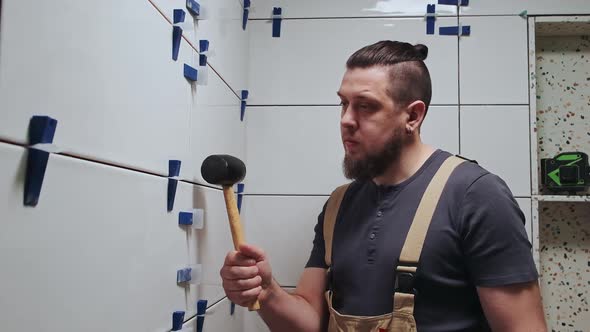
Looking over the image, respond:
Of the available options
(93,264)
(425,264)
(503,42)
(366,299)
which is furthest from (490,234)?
(503,42)

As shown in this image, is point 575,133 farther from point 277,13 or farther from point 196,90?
Answer: point 196,90

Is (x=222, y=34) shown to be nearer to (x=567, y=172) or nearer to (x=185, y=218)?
(x=185, y=218)

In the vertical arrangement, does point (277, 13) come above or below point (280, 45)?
above

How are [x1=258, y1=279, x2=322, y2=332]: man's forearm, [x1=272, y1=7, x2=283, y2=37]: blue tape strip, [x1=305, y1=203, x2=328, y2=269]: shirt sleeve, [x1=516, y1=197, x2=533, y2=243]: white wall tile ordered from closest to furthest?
[x1=258, y1=279, x2=322, y2=332]: man's forearm
[x1=305, y1=203, x2=328, y2=269]: shirt sleeve
[x1=516, y1=197, x2=533, y2=243]: white wall tile
[x1=272, y1=7, x2=283, y2=37]: blue tape strip

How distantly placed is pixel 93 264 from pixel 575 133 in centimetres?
172

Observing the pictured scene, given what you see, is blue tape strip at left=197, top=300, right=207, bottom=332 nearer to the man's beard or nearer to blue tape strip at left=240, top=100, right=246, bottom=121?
the man's beard

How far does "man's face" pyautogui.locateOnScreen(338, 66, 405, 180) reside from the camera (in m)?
1.15

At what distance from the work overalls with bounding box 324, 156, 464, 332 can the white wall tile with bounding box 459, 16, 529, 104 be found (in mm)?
593

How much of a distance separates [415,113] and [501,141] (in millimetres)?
567

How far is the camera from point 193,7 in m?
1.05

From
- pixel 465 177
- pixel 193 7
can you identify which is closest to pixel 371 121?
pixel 465 177

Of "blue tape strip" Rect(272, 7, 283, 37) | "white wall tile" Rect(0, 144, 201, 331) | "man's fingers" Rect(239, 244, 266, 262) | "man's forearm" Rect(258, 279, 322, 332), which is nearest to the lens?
"white wall tile" Rect(0, 144, 201, 331)

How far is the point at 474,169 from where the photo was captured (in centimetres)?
110

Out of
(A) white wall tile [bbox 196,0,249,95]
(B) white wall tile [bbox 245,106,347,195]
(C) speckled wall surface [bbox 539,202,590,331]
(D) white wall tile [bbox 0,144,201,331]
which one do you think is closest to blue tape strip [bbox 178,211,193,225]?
(D) white wall tile [bbox 0,144,201,331]
